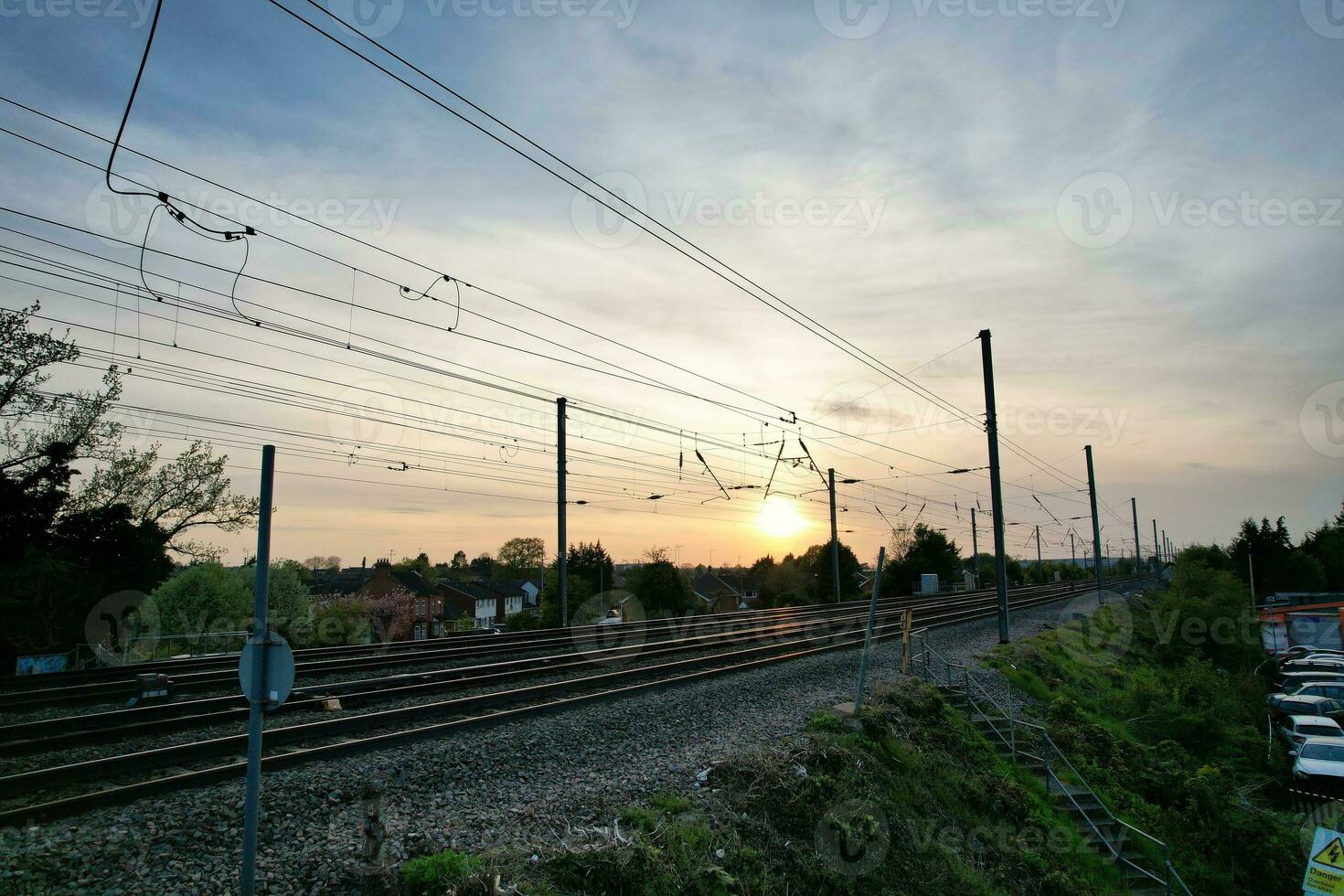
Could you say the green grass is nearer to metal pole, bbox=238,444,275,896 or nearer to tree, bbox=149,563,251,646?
metal pole, bbox=238,444,275,896

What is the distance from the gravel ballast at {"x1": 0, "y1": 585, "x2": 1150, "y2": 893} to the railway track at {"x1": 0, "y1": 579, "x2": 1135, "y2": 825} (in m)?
0.26

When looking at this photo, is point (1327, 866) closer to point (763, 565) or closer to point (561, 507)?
point (561, 507)

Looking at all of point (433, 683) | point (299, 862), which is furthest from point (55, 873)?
point (433, 683)

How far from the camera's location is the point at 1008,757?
1712 centimetres

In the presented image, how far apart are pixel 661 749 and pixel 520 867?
464cm

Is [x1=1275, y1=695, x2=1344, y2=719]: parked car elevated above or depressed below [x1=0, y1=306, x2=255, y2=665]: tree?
below

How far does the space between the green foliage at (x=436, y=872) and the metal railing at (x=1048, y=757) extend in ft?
41.5

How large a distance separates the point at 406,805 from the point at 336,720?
127 inches

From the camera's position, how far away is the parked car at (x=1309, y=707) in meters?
27.8

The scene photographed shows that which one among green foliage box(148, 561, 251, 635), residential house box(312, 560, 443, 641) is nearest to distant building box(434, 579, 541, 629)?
residential house box(312, 560, 443, 641)

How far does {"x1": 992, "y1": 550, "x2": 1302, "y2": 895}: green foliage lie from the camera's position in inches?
706

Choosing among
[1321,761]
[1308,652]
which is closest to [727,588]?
[1308,652]

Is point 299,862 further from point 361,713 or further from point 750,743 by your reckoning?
point 750,743

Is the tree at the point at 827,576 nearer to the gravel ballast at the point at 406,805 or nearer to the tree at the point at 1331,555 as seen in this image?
the gravel ballast at the point at 406,805
